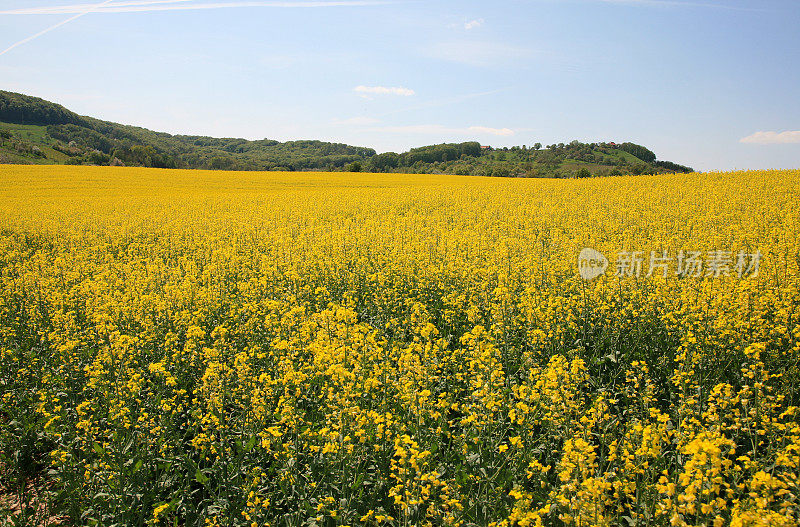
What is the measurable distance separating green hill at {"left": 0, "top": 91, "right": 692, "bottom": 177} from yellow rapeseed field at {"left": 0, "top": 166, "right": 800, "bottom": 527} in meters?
37.7

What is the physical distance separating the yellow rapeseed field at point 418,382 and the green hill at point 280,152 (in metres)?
37.7

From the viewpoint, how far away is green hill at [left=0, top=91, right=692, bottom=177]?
60.9m

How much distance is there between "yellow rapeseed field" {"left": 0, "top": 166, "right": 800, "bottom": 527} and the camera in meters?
3.27

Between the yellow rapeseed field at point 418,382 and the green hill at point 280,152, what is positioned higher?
the green hill at point 280,152

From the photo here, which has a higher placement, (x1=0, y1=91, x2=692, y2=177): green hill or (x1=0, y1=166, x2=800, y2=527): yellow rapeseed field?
(x1=0, y1=91, x2=692, y2=177): green hill

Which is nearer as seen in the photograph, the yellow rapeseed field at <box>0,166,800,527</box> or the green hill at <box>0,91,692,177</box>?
the yellow rapeseed field at <box>0,166,800,527</box>

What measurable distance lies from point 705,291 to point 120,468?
6887mm

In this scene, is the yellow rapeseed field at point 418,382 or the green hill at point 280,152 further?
the green hill at point 280,152

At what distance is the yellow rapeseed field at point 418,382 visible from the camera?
3.27 m

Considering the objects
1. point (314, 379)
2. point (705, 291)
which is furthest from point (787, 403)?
point (314, 379)

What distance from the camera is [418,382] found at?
4223 mm

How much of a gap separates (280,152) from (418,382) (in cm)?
12030

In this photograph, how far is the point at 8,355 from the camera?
591cm

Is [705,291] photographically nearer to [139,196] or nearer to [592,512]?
[592,512]
